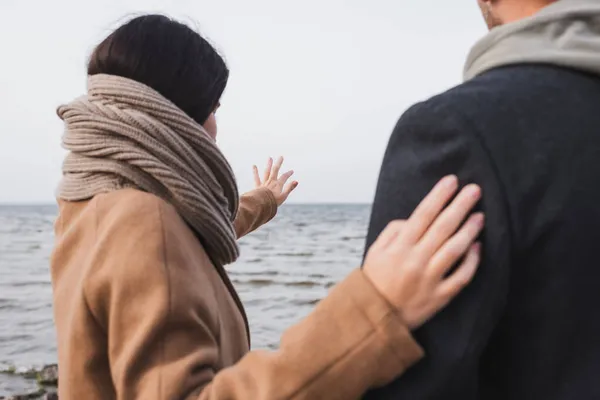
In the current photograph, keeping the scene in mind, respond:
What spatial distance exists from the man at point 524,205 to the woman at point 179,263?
0.13 feet

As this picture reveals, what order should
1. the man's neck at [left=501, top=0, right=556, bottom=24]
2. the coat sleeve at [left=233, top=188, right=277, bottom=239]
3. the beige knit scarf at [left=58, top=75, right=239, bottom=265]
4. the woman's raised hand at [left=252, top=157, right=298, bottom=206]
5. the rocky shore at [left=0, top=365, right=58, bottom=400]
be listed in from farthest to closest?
1. the rocky shore at [left=0, top=365, right=58, bottom=400]
2. the woman's raised hand at [left=252, top=157, right=298, bottom=206]
3. the coat sleeve at [left=233, top=188, right=277, bottom=239]
4. the beige knit scarf at [left=58, top=75, right=239, bottom=265]
5. the man's neck at [left=501, top=0, right=556, bottom=24]

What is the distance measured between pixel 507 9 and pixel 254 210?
1741 millimetres

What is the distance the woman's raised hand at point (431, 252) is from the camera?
1.27 meters

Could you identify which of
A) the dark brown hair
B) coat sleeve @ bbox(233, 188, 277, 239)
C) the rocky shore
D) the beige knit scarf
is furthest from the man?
the rocky shore

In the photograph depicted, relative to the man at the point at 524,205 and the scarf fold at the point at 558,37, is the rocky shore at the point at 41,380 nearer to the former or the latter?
the man at the point at 524,205

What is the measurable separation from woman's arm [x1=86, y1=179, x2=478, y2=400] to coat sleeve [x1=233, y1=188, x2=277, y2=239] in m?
1.18

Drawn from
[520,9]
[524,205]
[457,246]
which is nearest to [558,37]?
[520,9]

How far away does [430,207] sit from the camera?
1287 mm

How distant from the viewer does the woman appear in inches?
51.9

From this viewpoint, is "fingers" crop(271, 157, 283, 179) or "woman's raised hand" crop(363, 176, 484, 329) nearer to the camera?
"woman's raised hand" crop(363, 176, 484, 329)

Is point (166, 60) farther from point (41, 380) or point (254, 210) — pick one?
point (41, 380)

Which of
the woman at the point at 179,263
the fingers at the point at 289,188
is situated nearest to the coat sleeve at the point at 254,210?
Result: the fingers at the point at 289,188

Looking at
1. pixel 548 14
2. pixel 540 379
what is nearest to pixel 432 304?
pixel 540 379

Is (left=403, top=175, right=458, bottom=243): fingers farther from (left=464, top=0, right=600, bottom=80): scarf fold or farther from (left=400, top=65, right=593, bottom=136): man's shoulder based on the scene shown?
(left=464, top=0, right=600, bottom=80): scarf fold
